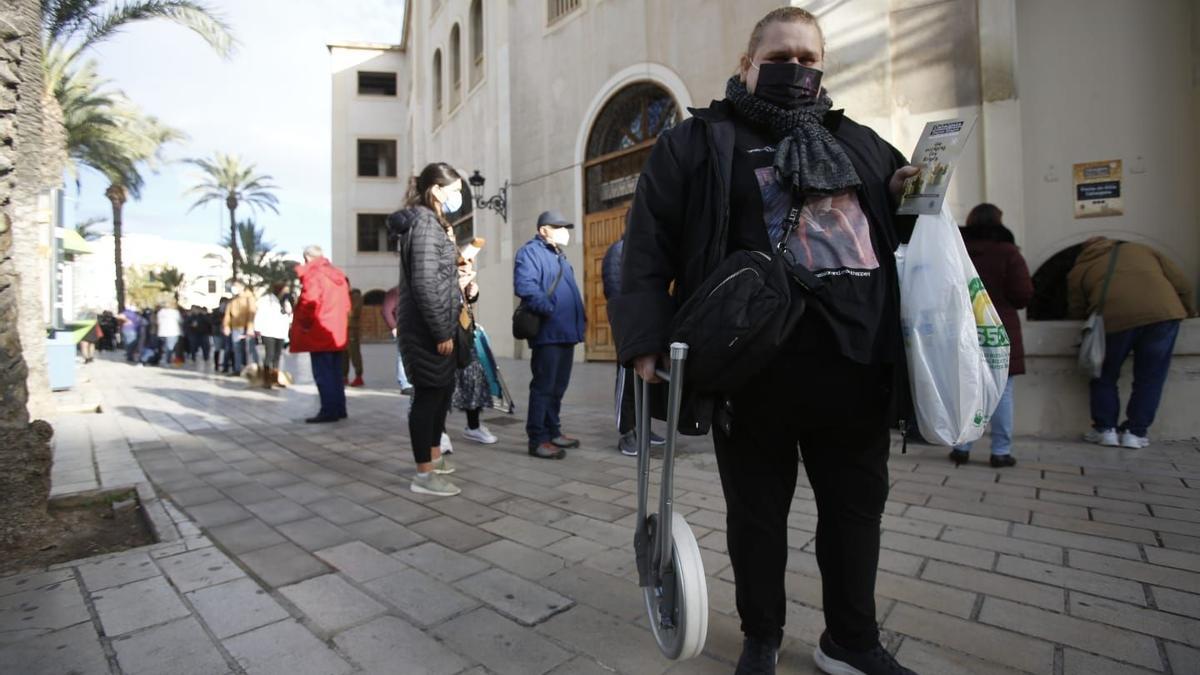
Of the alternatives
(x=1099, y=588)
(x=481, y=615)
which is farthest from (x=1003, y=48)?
(x=481, y=615)

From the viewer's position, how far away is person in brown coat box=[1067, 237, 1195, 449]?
15.4 feet

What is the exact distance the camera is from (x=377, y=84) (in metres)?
32.3

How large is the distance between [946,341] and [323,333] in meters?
6.13

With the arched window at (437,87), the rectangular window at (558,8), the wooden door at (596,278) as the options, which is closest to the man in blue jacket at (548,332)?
the wooden door at (596,278)

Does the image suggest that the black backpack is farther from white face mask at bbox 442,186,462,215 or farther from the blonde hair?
white face mask at bbox 442,186,462,215

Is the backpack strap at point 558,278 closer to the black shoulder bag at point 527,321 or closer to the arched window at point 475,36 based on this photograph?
the black shoulder bag at point 527,321

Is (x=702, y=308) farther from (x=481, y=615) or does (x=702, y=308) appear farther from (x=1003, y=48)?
(x=1003, y=48)

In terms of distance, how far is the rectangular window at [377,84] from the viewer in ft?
105

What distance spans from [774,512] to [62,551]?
306cm

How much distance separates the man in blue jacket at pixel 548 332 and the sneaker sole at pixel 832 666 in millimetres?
2935

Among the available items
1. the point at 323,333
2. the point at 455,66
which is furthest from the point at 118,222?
the point at 323,333

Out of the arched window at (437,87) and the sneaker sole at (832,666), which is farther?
the arched window at (437,87)

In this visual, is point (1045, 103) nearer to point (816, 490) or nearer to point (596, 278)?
point (816, 490)

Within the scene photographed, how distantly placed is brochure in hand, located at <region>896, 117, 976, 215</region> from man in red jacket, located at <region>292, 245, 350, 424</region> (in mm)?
5927
